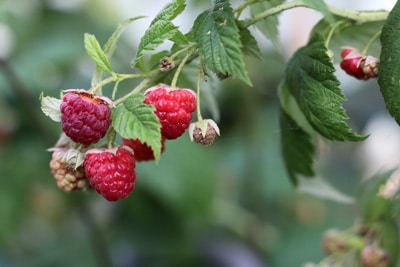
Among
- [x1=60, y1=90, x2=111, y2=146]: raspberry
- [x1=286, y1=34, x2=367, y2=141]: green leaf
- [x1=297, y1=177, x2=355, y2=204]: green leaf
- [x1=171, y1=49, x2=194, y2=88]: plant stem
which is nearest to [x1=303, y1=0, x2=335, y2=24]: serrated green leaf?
[x1=286, y1=34, x2=367, y2=141]: green leaf

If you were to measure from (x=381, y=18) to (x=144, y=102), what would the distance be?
1.03 ft

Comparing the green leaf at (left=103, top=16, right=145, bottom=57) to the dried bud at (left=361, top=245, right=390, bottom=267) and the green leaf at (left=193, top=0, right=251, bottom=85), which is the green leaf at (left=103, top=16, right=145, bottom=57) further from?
the dried bud at (left=361, top=245, right=390, bottom=267)

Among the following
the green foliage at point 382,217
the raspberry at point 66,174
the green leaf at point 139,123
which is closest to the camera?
the green leaf at point 139,123

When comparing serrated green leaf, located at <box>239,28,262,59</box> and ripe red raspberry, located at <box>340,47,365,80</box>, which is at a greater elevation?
serrated green leaf, located at <box>239,28,262,59</box>

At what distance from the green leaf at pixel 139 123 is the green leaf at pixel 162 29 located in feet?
0.19

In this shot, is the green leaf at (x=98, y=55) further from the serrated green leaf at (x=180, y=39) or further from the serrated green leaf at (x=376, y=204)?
the serrated green leaf at (x=376, y=204)

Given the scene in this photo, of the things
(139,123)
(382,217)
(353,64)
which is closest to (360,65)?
(353,64)

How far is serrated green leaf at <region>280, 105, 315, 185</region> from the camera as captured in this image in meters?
1.00

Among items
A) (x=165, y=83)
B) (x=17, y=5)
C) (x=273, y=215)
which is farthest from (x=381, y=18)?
(x=17, y=5)

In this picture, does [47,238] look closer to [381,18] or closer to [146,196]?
[146,196]

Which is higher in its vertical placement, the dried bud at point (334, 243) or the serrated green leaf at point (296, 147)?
the serrated green leaf at point (296, 147)

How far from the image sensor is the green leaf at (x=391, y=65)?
0.79 metres

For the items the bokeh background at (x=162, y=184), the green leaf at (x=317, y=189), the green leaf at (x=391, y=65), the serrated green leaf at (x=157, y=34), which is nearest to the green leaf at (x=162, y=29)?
the serrated green leaf at (x=157, y=34)

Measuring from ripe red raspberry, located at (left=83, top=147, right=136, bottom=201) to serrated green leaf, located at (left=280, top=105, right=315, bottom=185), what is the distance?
0.26 metres
